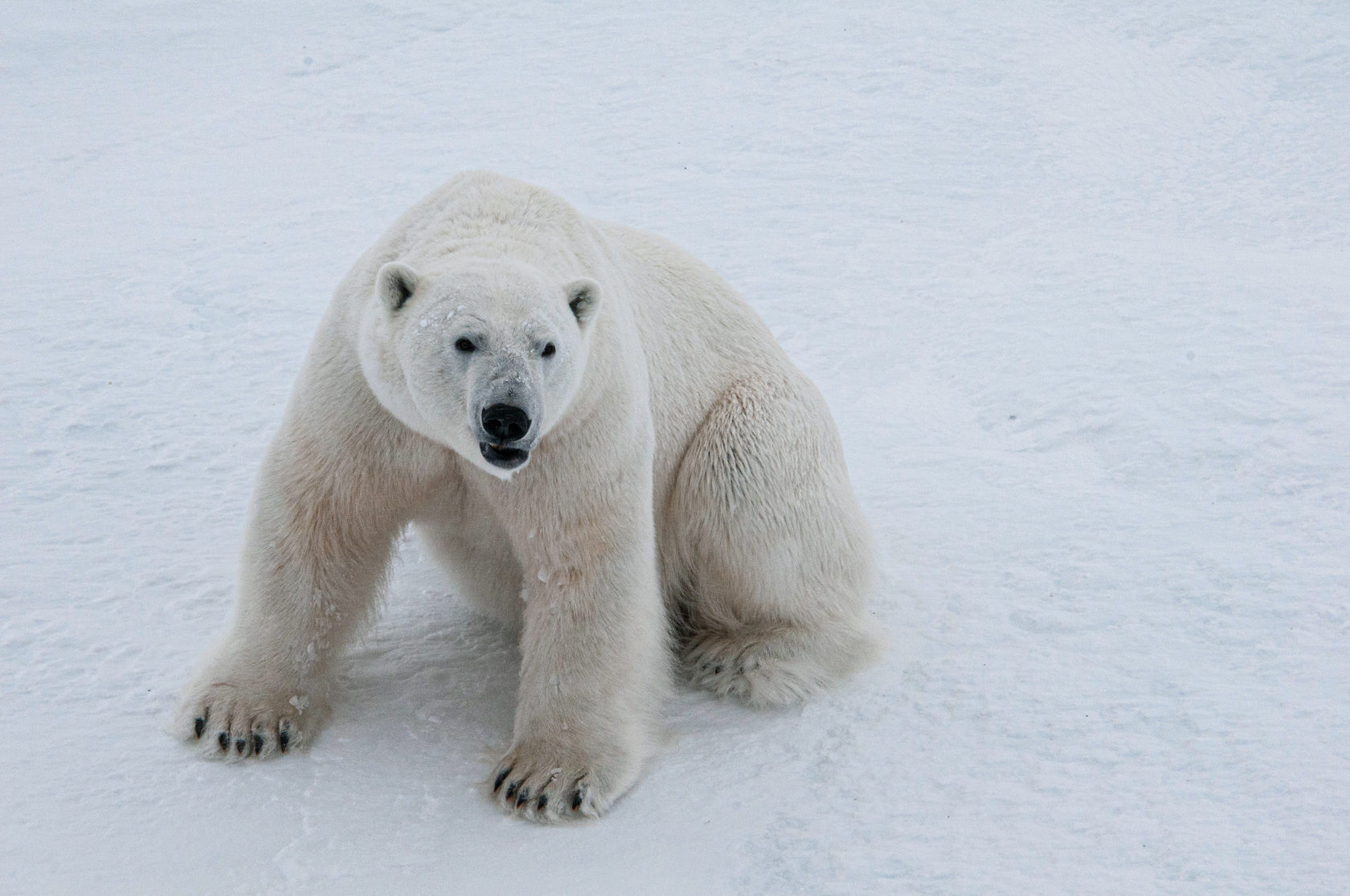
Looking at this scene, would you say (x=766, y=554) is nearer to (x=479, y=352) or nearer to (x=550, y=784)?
(x=550, y=784)

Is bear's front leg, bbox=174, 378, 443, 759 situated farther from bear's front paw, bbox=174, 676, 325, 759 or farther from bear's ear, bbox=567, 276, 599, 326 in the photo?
bear's ear, bbox=567, 276, 599, 326

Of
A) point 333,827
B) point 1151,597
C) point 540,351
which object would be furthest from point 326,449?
point 1151,597

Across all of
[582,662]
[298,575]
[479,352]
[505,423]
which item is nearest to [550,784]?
[582,662]

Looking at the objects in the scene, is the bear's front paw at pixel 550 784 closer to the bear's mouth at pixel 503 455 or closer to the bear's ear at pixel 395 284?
the bear's mouth at pixel 503 455

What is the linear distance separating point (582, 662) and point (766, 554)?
0.89 m

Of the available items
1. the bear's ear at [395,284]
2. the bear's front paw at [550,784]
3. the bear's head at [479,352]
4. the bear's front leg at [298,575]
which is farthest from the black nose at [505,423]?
the bear's front paw at [550,784]

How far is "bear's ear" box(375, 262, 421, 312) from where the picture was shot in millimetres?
2916

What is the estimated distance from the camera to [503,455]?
280 centimetres

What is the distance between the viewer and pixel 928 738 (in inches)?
141

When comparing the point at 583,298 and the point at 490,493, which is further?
the point at 490,493

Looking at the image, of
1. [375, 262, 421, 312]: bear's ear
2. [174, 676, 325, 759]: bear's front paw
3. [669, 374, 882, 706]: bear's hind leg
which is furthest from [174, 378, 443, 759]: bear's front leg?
[669, 374, 882, 706]: bear's hind leg

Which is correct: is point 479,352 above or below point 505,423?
above

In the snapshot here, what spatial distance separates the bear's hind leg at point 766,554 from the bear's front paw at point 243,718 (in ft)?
4.31

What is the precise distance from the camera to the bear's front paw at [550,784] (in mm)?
3201
